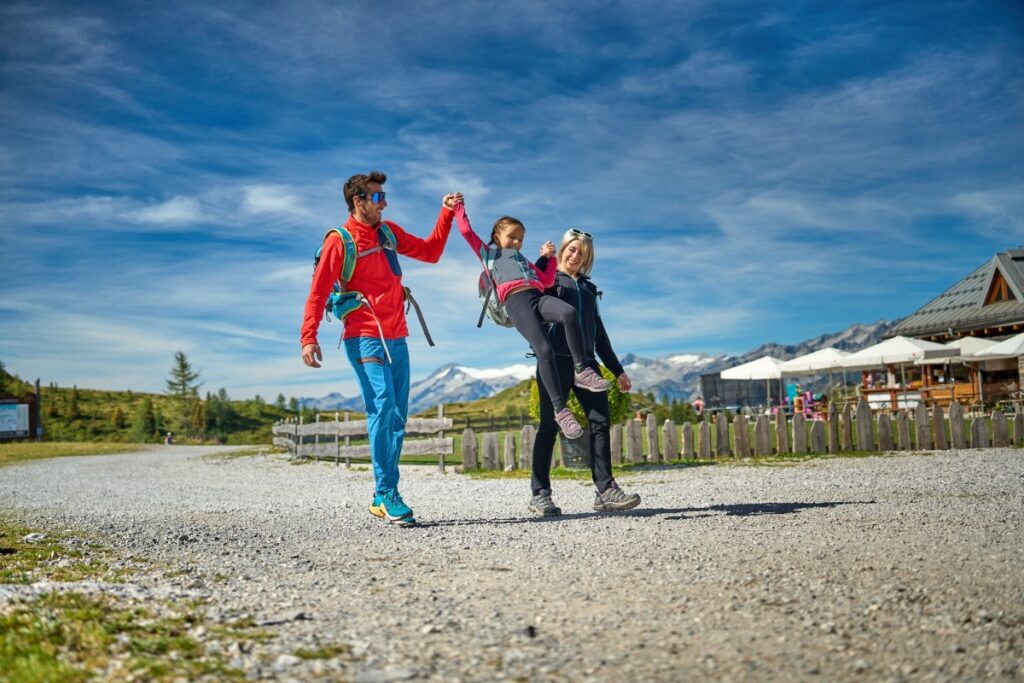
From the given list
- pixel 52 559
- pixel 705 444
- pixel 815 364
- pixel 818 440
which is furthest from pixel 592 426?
pixel 815 364

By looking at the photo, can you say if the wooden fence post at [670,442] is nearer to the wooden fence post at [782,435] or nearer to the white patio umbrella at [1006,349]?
the wooden fence post at [782,435]

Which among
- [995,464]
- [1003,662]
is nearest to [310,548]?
[1003,662]

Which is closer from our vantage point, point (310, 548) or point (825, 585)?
point (825, 585)

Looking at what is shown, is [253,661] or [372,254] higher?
[372,254]

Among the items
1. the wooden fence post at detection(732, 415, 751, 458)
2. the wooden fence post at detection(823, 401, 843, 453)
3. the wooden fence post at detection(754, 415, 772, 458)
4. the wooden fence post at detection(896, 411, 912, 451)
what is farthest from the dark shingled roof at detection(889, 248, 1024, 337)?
the wooden fence post at detection(732, 415, 751, 458)

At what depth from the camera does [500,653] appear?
8.78 ft

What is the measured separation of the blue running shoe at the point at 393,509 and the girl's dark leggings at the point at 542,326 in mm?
1352

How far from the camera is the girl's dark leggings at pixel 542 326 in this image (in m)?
5.74

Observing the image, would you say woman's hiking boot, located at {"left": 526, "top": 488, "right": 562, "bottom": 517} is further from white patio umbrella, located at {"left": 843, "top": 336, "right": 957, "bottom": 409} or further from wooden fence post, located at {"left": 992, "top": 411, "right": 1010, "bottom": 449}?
white patio umbrella, located at {"left": 843, "top": 336, "right": 957, "bottom": 409}

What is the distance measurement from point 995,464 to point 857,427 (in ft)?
13.0

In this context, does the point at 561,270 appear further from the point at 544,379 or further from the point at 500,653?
the point at 500,653

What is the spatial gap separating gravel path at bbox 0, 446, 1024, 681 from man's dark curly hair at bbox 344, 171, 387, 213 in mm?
2446

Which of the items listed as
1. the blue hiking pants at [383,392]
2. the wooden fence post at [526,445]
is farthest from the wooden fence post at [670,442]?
the blue hiking pants at [383,392]

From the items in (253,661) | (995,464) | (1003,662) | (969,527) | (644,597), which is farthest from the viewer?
(995,464)
